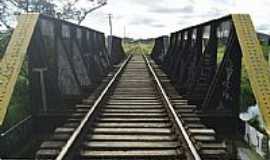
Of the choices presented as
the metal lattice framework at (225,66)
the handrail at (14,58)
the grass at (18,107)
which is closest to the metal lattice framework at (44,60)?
the handrail at (14,58)

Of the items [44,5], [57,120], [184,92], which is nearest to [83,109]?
[57,120]

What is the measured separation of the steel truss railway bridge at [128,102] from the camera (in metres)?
5.20

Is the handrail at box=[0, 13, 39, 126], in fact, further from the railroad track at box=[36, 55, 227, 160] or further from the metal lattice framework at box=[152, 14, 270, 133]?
the metal lattice framework at box=[152, 14, 270, 133]

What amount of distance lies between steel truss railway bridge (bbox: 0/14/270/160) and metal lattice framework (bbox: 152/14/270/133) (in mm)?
15

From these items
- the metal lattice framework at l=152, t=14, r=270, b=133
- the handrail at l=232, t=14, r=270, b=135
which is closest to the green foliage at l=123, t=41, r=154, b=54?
the metal lattice framework at l=152, t=14, r=270, b=133

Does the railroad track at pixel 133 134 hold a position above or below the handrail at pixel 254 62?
below

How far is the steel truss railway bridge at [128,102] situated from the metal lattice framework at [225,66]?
0.01 meters

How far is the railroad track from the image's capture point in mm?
4875

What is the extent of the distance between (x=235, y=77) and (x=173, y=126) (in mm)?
1909

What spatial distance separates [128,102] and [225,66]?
8.30 feet

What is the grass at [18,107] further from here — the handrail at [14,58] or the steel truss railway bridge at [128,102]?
the handrail at [14,58]

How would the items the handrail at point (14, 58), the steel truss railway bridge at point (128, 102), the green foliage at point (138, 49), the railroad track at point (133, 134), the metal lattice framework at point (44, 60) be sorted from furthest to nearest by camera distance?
the green foliage at point (138, 49) → the metal lattice framework at point (44, 60) → the steel truss railway bridge at point (128, 102) → the handrail at point (14, 58) → the railroad track at point (133, 134)

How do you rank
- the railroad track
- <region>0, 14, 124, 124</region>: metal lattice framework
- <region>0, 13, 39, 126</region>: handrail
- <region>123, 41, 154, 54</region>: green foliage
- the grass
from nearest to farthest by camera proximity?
the railroad track < <region>0, 13, 39, 126</region>: handrail < <region>0, 14, 124, 124</region>: metal lattice framework < the grass < <region>123, 41, 154, 54</region>: green foliage

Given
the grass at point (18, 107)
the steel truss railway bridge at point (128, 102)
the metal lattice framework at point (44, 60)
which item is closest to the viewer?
the steel truss railway bridge at point (128, 102)
